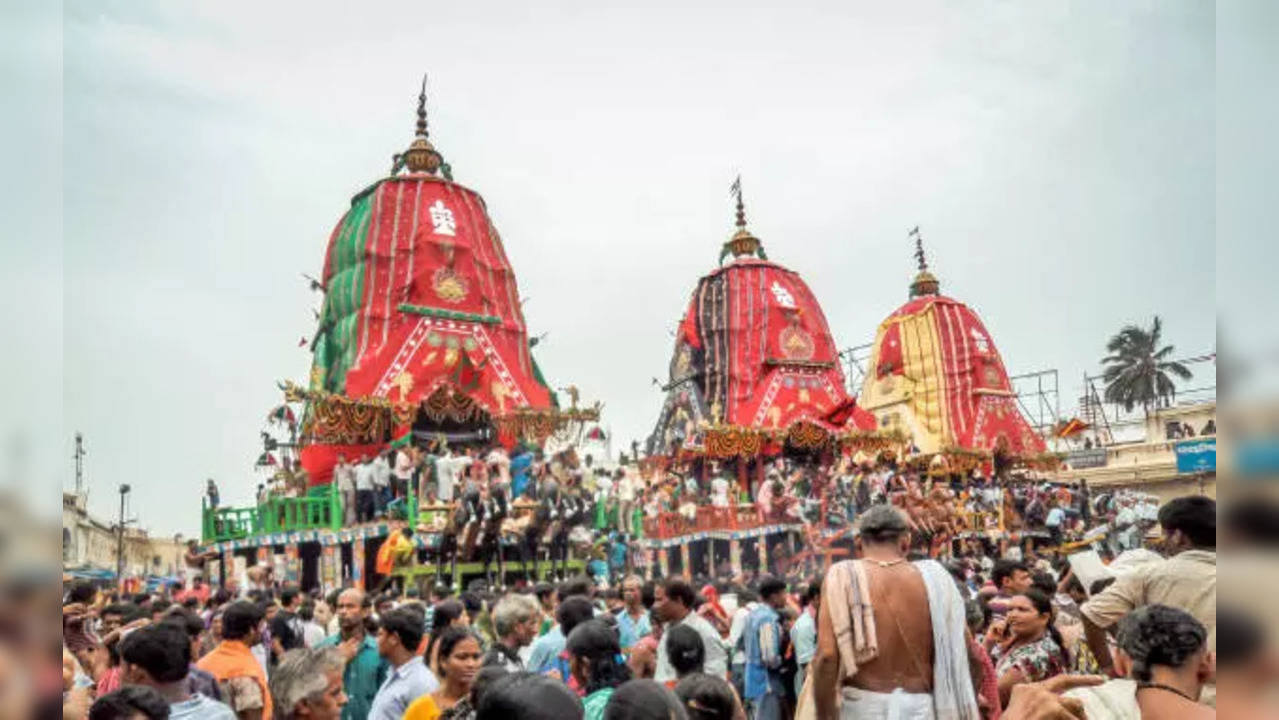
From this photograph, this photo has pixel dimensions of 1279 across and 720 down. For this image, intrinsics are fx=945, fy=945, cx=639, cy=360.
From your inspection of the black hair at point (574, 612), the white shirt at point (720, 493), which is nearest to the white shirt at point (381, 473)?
the white shirt at point (720, 493)

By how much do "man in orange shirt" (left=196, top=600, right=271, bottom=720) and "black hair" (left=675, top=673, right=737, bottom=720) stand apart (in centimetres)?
233

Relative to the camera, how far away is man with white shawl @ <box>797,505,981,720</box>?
393 cm

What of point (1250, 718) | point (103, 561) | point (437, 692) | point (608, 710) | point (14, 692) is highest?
point (14, 692)

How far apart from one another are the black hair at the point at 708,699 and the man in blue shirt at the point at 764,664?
3586 millimetres

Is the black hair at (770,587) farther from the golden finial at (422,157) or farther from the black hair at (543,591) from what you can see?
the golden finial at (422,157)

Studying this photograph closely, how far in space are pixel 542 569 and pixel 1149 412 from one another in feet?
121

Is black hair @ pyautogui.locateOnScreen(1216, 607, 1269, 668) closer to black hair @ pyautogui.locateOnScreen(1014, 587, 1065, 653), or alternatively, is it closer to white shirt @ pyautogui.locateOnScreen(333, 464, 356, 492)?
black hair @ pyautogui.locateOnScreen(1014, 587, 1065, 653)

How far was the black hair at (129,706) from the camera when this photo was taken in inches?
108

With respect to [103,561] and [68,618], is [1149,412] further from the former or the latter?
[103,561]

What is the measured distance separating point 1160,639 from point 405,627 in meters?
3.29

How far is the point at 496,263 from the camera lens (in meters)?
28.5

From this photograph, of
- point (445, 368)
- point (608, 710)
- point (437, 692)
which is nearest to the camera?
point (608, 710)

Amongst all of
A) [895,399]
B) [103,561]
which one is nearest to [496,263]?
[895,399]

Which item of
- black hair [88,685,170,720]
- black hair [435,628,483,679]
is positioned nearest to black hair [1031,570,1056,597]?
black hair [435,628,483,679]
